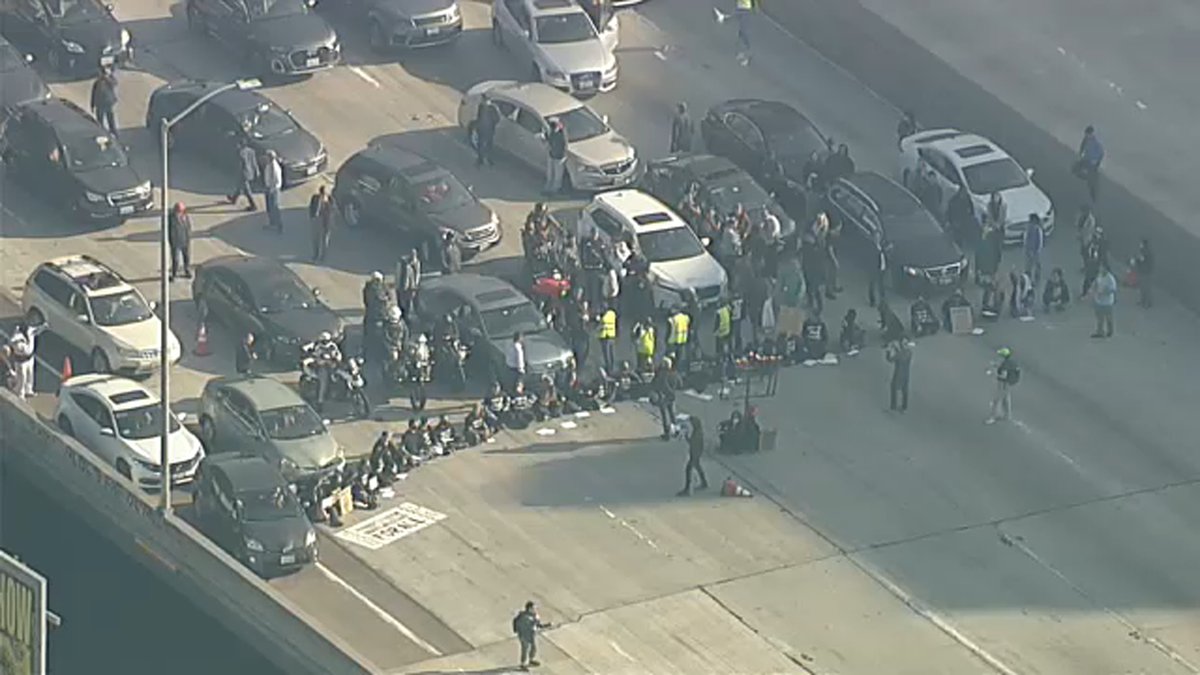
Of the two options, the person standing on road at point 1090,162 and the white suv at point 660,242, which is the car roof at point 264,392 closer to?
the white suv at point 660,242

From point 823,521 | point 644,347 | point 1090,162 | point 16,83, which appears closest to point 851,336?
point 644,347

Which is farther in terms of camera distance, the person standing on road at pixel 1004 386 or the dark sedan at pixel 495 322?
the person standing on road at pixel 1004 386

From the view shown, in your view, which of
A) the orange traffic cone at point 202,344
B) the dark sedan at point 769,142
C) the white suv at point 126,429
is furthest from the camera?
the dark sedan at point 769,142

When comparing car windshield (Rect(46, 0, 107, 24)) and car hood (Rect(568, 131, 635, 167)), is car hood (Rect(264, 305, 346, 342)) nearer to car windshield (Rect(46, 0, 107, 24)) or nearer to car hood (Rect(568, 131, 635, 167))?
car hood (Rect(568, 131, 635, 167))

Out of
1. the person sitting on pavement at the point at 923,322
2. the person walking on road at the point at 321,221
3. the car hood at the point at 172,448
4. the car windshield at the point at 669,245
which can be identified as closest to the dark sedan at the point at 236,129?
the person walking on road at the point at 321,221

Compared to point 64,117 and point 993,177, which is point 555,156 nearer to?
point 993,177
